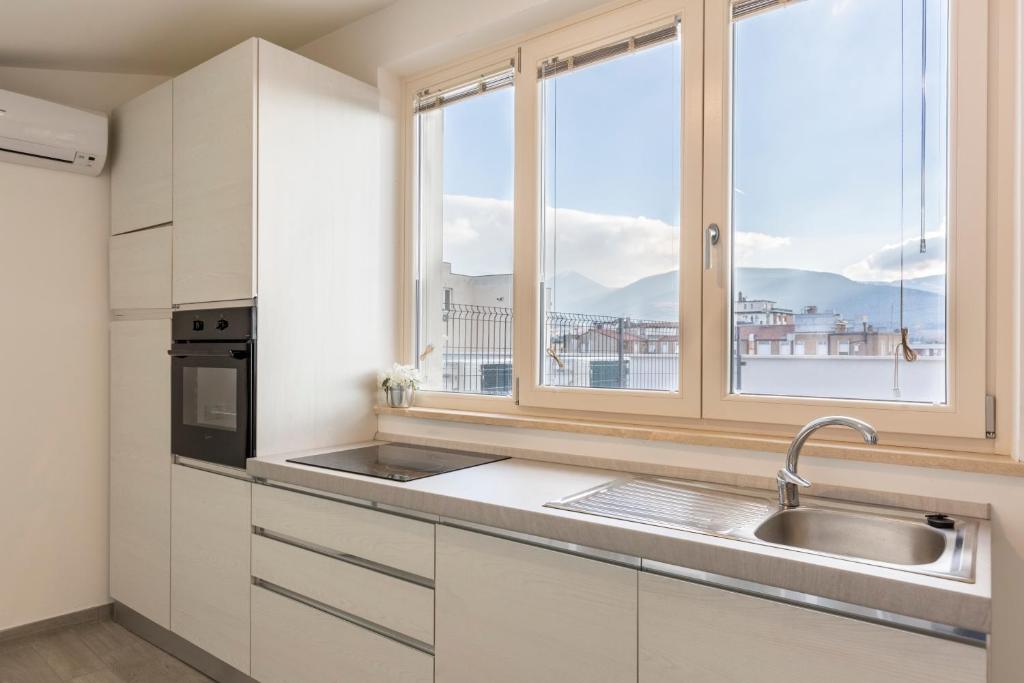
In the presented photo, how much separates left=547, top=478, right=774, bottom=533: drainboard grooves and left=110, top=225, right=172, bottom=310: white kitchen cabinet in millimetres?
1948

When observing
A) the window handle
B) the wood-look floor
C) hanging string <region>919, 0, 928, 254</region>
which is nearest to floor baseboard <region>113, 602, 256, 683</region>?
the wood-look floor

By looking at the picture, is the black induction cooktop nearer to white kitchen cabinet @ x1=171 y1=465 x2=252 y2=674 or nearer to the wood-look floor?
white kitchen cabinet @ x1=171 y1=465 x2=252 y2=674

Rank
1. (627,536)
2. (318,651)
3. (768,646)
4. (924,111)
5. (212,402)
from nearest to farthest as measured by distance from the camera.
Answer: (768,646)
(627,536)
(924,111)
(318,651)
(212,402)

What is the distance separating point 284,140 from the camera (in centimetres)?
239

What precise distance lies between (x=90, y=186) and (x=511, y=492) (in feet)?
8.24

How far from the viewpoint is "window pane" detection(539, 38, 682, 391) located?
213 centimetres

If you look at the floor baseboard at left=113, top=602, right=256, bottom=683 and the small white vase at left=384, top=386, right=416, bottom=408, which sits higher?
the small white vase at left=384, top=386, right=416, bottom=408

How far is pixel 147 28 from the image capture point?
105 inches

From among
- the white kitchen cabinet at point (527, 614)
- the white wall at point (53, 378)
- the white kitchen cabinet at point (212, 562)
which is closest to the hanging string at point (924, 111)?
the white kitchen cabinet at point (527, 614)

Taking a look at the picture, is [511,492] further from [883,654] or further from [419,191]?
[419,191]

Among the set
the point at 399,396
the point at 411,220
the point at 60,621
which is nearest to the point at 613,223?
the point at 411,220

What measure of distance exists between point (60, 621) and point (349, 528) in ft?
6.18

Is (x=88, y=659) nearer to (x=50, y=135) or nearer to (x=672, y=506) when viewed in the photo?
(x=50, y=135)

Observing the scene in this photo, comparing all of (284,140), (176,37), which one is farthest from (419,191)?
(176,37)
